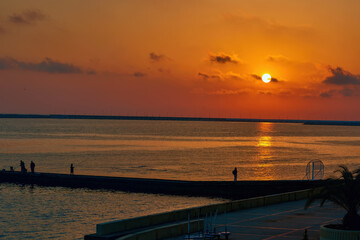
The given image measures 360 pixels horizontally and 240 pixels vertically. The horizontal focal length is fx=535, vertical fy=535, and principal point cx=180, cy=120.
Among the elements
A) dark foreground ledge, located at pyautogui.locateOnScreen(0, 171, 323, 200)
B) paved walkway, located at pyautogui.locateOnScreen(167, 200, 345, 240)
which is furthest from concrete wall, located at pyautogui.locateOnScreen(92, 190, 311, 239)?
dark foreground ledge, located at pyautogui.locateOnScreen(0, 171, 323, 200)

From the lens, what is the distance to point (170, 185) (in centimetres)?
6253

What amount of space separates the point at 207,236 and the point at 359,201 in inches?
279

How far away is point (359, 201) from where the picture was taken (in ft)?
79.0

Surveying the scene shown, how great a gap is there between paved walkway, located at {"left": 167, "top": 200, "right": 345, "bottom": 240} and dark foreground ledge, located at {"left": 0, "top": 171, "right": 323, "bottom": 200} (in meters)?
19.4

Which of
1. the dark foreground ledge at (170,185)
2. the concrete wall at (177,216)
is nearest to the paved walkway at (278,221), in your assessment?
the concrete wall at (177,216)

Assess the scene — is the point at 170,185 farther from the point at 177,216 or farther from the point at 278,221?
the point at 278,221

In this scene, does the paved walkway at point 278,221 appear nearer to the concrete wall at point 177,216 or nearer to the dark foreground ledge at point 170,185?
the concrete wall at point 177,216

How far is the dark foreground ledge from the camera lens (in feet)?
192

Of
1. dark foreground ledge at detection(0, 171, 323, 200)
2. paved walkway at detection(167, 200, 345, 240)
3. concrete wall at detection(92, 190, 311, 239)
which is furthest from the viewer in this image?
dark foreground ledge at detection(0, 171, 323, 200)

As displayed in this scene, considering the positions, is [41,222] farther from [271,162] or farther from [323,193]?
[271,162]

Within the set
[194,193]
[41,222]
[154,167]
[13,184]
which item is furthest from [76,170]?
[41,222]

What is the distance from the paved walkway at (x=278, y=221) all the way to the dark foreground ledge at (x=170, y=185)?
63.7 feet

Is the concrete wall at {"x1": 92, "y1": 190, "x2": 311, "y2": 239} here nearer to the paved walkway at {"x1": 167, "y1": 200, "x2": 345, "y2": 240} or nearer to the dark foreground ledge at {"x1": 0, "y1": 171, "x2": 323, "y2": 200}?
the paved walkway at {"x1": 167, "y1": 200, "x2": 345, "y2": 240}

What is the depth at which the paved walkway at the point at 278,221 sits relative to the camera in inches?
1063
